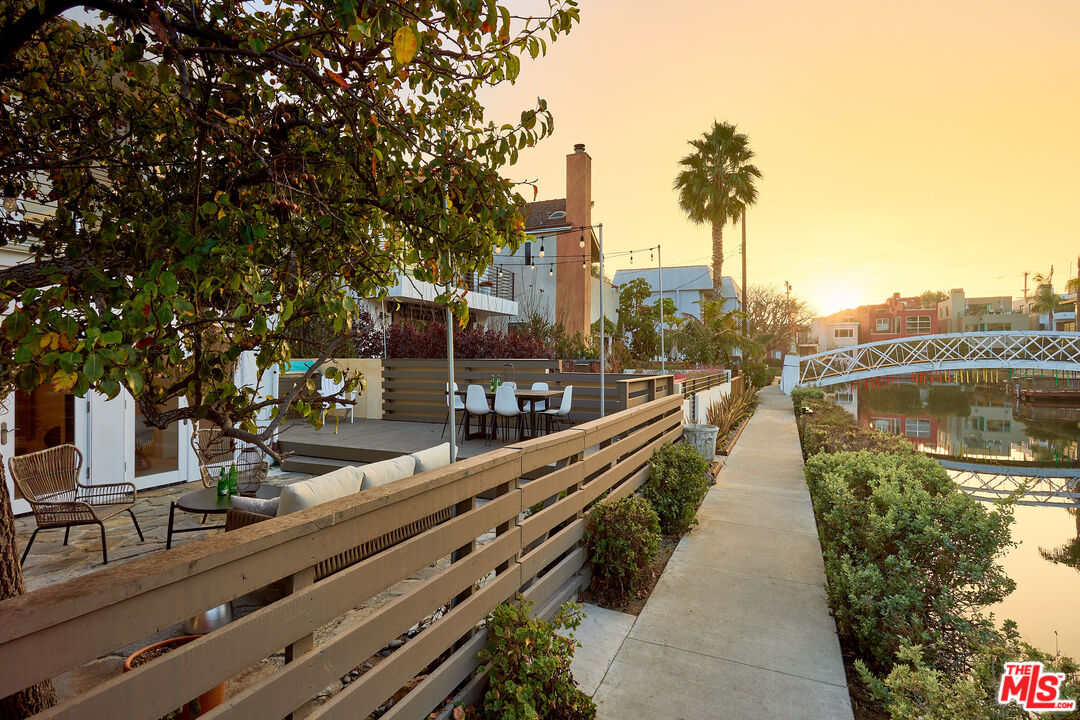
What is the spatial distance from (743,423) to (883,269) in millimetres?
24357

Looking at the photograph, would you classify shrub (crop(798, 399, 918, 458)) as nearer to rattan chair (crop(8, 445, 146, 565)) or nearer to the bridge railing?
rattan chair (crop(8, 445, 146, 565))

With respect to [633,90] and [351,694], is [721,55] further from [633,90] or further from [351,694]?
[351,694]

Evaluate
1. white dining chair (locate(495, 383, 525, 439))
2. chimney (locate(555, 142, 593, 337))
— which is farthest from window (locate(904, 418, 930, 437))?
white dining chair (locate(495, 383, 525, 439))

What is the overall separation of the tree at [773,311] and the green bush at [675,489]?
3477cm

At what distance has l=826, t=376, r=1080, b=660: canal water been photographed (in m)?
5.58

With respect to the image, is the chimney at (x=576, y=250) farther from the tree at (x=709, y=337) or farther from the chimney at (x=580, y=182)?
the tree at (x=709, y=337)

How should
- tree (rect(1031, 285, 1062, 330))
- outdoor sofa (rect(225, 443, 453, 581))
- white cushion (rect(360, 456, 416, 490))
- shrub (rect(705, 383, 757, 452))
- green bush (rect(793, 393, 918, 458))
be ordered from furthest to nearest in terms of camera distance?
1. tree (rect(1031, 285, 1062, 330))
2. shrub (rect(705, 383, 757, 452))
3. green bush (rect(793, 393, 918, 458))
4. white cushion (rect(360, 456, 416, 490))
5. outdoor sofa (rect(225, 443, 453, 581))

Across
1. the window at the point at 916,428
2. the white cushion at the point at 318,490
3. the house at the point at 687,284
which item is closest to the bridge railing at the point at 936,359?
the window at the point at 916,428

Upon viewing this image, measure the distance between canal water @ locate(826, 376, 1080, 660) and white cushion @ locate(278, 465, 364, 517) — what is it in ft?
14.7

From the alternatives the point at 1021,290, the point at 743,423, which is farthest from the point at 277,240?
the point at 1021,290

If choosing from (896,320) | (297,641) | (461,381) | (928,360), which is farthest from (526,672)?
(896,320)

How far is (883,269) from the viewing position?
31.6 metres

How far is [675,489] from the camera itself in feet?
18.6

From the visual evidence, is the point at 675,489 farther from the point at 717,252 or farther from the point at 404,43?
the point at 717,252
